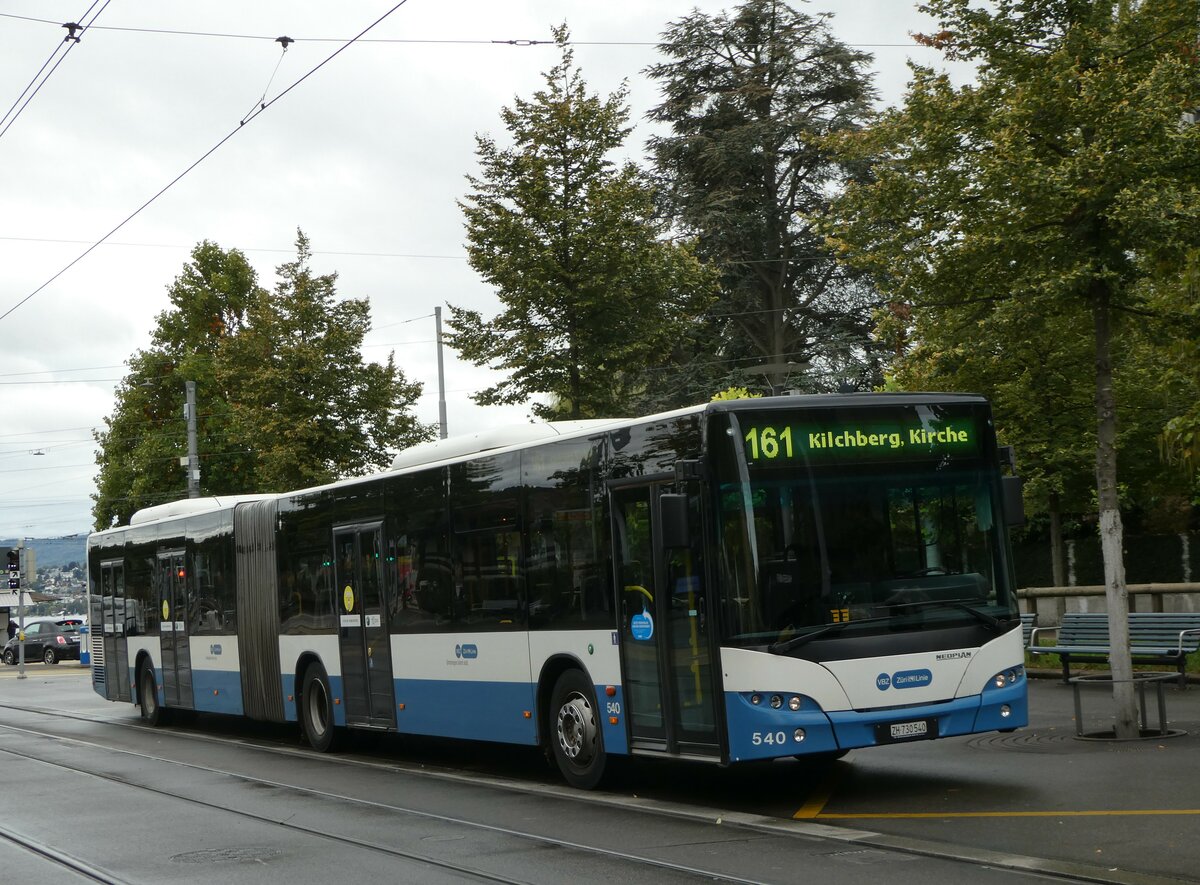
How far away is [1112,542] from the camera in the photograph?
14156 millimetres

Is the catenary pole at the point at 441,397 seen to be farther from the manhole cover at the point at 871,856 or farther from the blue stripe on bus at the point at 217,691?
the manhole cover at the point at 871,856

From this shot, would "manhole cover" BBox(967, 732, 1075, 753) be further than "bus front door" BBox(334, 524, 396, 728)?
No

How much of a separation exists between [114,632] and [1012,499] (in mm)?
17163

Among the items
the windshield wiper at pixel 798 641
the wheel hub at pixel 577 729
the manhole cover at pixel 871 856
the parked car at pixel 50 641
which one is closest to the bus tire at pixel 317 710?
the wheel hub at pixel 577 729

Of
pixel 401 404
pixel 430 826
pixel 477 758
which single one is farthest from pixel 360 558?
pixel 401 404

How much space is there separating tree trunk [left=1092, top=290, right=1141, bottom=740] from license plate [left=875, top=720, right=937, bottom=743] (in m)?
3.18

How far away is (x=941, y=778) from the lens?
1211 centimetres

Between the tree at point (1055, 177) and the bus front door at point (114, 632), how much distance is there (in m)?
14.2

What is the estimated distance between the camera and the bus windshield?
10.8 metres

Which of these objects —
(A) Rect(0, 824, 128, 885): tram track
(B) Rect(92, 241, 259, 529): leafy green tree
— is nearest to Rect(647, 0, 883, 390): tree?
(B) Rect(92, 241, 259, 529): leafy green tree

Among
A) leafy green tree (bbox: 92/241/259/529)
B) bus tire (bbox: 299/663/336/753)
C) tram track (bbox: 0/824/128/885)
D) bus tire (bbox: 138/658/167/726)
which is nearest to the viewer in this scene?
tram track (bbox: 0/824/128/885)

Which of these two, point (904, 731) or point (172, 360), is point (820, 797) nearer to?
point (904, 731)

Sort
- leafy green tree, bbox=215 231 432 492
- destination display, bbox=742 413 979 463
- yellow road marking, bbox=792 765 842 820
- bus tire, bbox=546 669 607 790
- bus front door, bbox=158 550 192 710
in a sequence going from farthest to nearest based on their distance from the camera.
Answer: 1. leafy green tree, bbox=215 231 432 492
2. bus front door, bbox=158 550 192 710
3. bus tire, bbox=546 669 607 790
4. destination display, bbox=742 413 979 463
5. yellow road marking, bbox=792 765 842 820

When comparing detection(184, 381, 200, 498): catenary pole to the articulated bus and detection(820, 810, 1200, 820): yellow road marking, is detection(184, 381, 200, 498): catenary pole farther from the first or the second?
detection(820, 810, 1200, 820): yellow road marking
